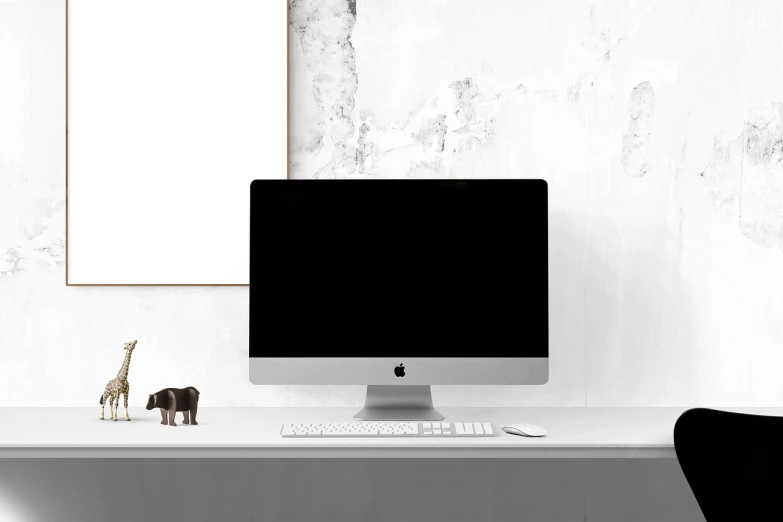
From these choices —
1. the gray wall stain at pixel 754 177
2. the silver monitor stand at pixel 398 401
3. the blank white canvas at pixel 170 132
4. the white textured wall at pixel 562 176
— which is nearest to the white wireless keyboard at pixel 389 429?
the silver monitor stand at pixel 398 401

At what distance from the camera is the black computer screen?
5.83 ft

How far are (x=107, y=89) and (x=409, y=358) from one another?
3.94 feet

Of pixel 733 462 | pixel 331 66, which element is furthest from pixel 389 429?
pixel 331 66

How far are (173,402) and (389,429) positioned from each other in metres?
0.56

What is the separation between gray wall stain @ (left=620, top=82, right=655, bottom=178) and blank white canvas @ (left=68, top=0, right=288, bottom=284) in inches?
40.4

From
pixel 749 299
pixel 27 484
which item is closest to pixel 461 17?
pixel 749 299

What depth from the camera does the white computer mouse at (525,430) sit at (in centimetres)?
157

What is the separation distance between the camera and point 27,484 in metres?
2.15

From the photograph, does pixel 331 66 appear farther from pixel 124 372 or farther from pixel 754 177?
pixel 754 177

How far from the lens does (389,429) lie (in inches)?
62.8

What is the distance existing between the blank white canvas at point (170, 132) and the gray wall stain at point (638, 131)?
1025mm

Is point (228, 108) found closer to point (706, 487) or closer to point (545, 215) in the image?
point (545, 215)

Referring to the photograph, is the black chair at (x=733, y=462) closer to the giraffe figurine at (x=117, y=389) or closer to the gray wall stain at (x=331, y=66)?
the gray wall stain at (x=331, y=66)

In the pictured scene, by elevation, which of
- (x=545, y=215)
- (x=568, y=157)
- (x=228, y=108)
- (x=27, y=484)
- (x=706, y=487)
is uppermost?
(x=228, y=108)
